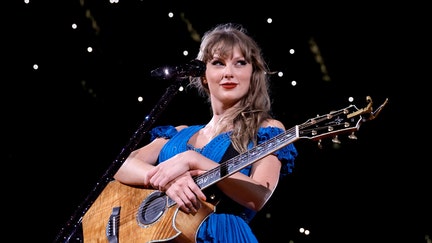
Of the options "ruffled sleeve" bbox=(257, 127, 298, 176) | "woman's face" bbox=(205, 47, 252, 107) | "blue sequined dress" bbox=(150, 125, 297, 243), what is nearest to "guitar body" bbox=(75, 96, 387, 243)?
"blue sequined dress" bbox=(150, 125, 297, 243)

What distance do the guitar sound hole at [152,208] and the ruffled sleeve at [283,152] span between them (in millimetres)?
364

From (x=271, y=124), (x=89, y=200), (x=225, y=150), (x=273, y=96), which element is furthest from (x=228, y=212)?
(x=273, y=96)

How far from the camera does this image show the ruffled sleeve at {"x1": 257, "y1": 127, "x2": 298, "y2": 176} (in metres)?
1.85

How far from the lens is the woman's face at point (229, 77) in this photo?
6.89 feet

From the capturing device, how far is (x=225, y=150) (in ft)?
6.34

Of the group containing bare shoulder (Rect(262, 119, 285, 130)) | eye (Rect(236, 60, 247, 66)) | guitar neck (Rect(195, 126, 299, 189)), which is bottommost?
guitar neck (Rect(195, 126, 299, 189))

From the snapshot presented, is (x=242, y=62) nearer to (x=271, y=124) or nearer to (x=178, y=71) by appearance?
(x=271, y=124)

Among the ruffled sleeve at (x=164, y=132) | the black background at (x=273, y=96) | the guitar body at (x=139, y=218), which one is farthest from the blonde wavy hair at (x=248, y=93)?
the black background at (x=273, y=96)

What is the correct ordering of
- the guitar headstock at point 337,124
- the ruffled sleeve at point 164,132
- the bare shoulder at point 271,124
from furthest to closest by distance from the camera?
the ruffled sleeve at point 164,132 < the bare shoulder at point 271,124 < the guitar headstock at point 337,124

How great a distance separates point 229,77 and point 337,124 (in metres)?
0.64

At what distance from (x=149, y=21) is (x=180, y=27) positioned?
0.57 ft

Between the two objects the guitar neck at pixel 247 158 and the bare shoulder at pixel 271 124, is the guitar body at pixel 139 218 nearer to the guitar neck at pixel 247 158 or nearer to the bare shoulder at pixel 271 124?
the guitar neck at pixel 247 158

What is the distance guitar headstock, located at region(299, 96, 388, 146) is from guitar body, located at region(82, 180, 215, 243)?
0.36 meters

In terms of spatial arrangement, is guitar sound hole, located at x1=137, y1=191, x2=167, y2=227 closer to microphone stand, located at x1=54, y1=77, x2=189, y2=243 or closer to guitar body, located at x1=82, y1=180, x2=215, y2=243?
guitar body, located at x1=82, y1=180, x2=215, y2=243
